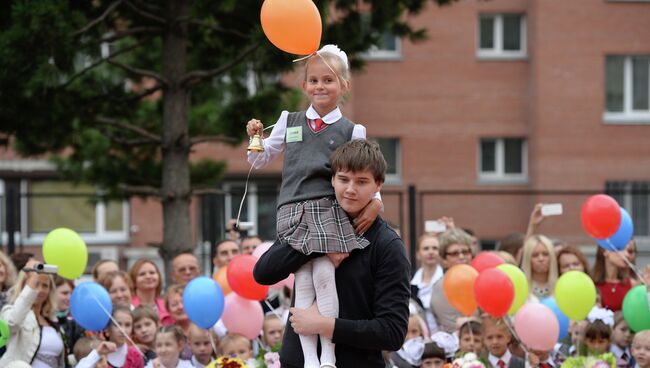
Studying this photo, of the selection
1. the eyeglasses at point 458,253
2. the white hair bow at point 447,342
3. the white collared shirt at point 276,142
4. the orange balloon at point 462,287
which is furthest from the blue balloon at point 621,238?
the white collared shirt at point 276,142

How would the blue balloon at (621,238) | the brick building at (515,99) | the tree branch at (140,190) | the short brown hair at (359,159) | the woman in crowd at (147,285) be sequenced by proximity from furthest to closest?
the brick building at (515,99)
the tree branch at (140,190)
the blue balloon at (621,238)
the woman in crowd at (147,285)
the short brown hair at (359,159)

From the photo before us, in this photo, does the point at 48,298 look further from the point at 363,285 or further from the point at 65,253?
the point at 363,285

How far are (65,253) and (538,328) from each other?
3.03 metres

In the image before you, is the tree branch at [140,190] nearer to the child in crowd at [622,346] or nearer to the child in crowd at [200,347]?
the child in crowd at [200,347]

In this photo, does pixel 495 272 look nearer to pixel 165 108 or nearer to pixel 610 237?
pixel 610 237

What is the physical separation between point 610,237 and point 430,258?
1308 mm

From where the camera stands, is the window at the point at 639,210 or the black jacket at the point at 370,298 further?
the window at the point at 639,210

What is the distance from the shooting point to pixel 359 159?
3469 millimetres

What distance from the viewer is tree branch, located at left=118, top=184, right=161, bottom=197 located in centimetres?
979

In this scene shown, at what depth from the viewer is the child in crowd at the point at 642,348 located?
22.0ft

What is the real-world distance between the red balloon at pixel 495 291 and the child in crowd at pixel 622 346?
0.94 meters

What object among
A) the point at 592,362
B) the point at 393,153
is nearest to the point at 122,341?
the point at 592,362

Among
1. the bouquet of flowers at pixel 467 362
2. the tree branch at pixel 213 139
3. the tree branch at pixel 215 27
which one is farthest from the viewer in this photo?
the tree branch at pixel 213 139

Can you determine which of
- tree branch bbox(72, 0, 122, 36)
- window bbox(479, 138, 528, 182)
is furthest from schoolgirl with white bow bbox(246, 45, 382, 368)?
window bbox(479, 138, 528, 182)
